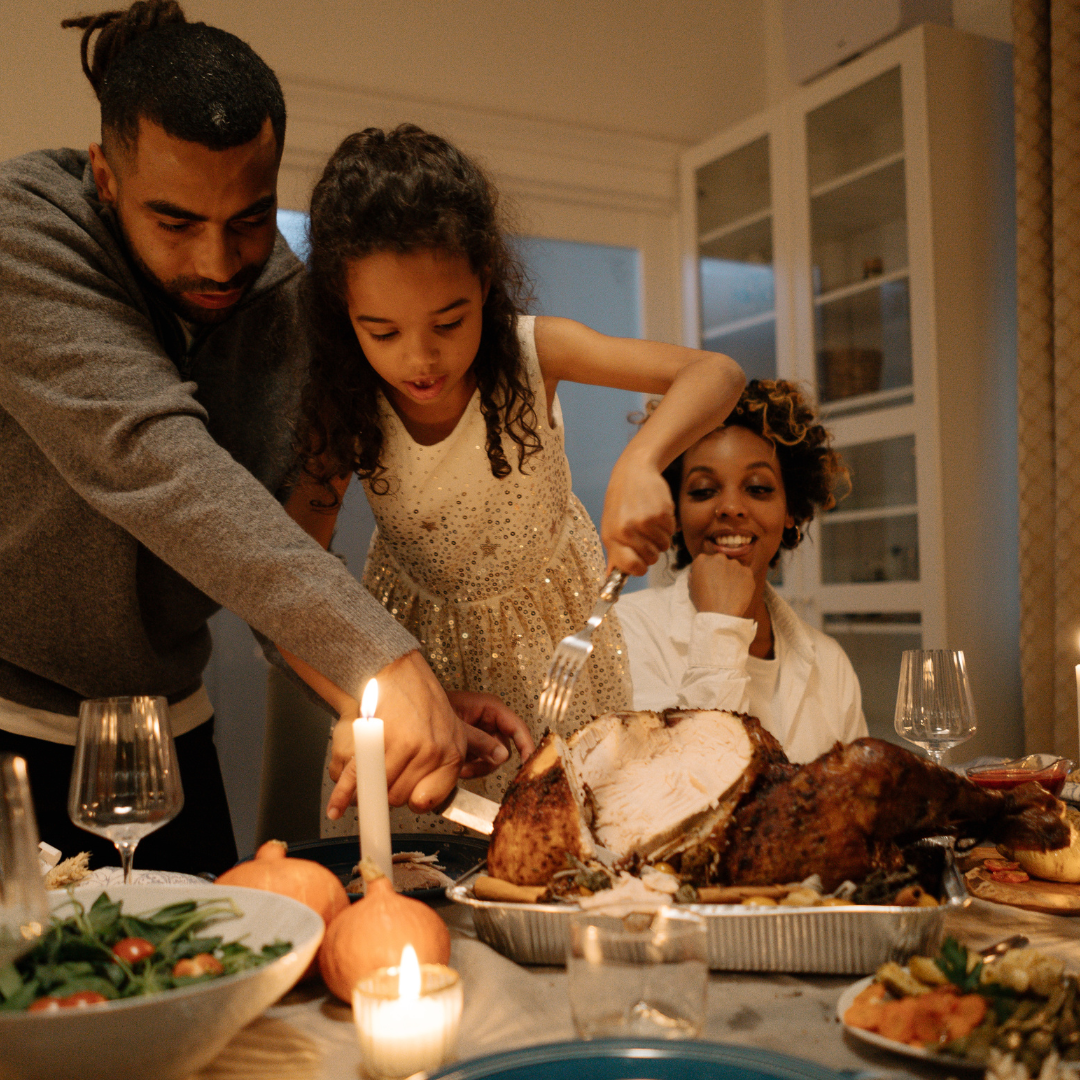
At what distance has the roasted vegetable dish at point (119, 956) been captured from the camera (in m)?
0.58

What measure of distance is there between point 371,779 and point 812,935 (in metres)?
0.33

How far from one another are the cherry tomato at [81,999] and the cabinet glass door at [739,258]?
3114 millimetres

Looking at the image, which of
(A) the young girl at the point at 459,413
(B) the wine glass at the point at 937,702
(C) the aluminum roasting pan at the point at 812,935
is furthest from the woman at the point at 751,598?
(C) the aluminum roasting pan at the point at 812,935

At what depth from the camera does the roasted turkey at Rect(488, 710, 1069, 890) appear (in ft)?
2.49

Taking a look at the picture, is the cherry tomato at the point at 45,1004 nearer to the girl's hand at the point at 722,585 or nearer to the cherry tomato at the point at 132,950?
the cherry tomato at the point at 132,950

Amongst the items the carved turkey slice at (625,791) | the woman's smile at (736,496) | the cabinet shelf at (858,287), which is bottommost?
the carved turkey slice at (625,791)

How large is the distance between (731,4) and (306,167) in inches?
68.5

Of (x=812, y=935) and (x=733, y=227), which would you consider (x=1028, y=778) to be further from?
(x=733, y=227)

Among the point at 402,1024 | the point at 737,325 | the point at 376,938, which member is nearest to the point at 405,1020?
the point at 402,1024

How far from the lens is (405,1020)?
0.57 m

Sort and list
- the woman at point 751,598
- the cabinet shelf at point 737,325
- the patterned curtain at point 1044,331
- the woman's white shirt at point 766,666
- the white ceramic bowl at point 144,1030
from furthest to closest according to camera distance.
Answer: the cabinet shelf at point 737,325
the patterned curtain at point 1044,331
the woman at point 751,598
the woman's white shirt at point 766,666
the white ceramic bowl at point 144,1030

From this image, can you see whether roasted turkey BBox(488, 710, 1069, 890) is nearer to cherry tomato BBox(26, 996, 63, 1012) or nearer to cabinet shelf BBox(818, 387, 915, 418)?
cherry tomato BBox(26, 996, 63, 1012)

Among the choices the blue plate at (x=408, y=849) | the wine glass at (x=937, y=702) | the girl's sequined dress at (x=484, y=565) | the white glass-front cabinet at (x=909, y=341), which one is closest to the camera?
the blue plate at (x=408, y=849)

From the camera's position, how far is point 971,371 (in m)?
2.85
